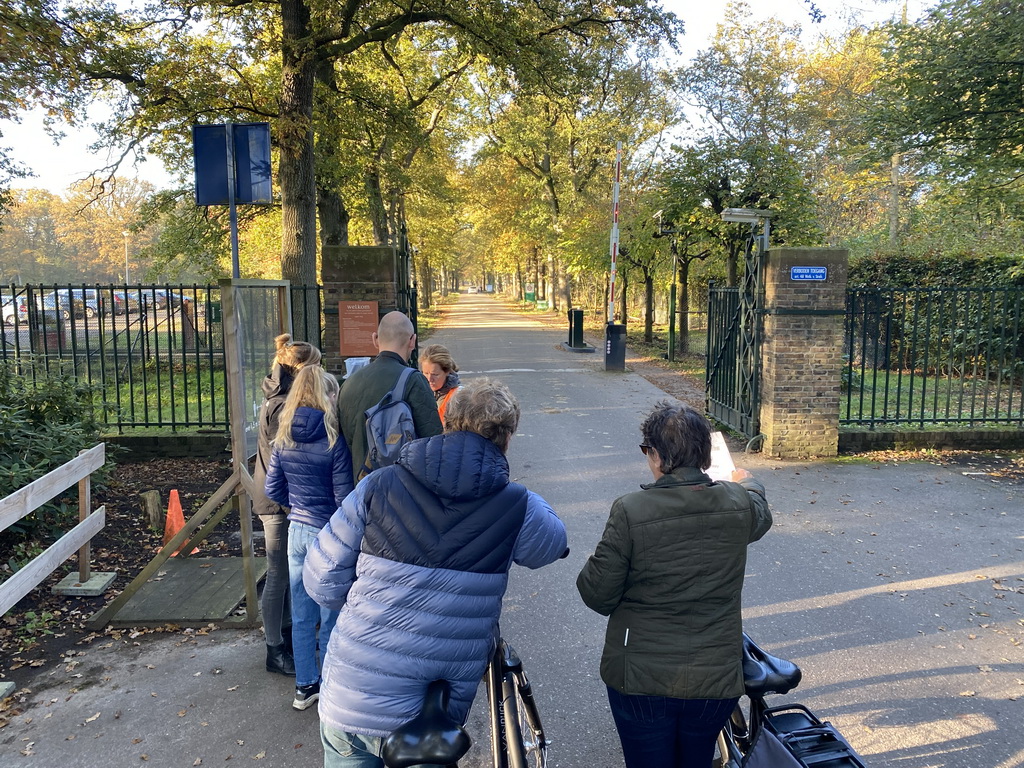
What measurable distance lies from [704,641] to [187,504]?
20.7 ft

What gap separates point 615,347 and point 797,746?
15136 millimetres

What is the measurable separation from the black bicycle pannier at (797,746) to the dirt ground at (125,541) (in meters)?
3.68

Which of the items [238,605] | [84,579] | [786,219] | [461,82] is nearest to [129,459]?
[84,579]

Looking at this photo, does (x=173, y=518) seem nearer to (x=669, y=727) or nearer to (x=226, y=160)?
(x=226, y=160)

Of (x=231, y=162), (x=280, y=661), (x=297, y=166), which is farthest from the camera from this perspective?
(x=297, y=166)

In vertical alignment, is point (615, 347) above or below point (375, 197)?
below

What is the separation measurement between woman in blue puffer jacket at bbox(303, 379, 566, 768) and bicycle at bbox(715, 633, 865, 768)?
0.96m

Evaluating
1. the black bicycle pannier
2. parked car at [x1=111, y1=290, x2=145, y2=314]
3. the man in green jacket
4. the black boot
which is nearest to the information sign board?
parked car at [x1=111, y1=290, x2=145, y2=314]

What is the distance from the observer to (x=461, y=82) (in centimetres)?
2598

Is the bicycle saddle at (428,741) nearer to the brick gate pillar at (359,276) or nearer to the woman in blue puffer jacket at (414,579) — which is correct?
the woman in blue puffer jacket at (414,579)

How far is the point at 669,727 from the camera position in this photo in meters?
2.40

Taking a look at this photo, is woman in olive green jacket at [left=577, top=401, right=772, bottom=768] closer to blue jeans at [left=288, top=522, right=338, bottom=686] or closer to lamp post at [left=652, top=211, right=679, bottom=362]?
blue jeans at [left=288, top=522, right=338, bottom=686]

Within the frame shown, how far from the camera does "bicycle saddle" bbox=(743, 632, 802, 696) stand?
251 centimetres

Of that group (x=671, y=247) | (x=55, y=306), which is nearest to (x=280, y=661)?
(x=55, y=306)
